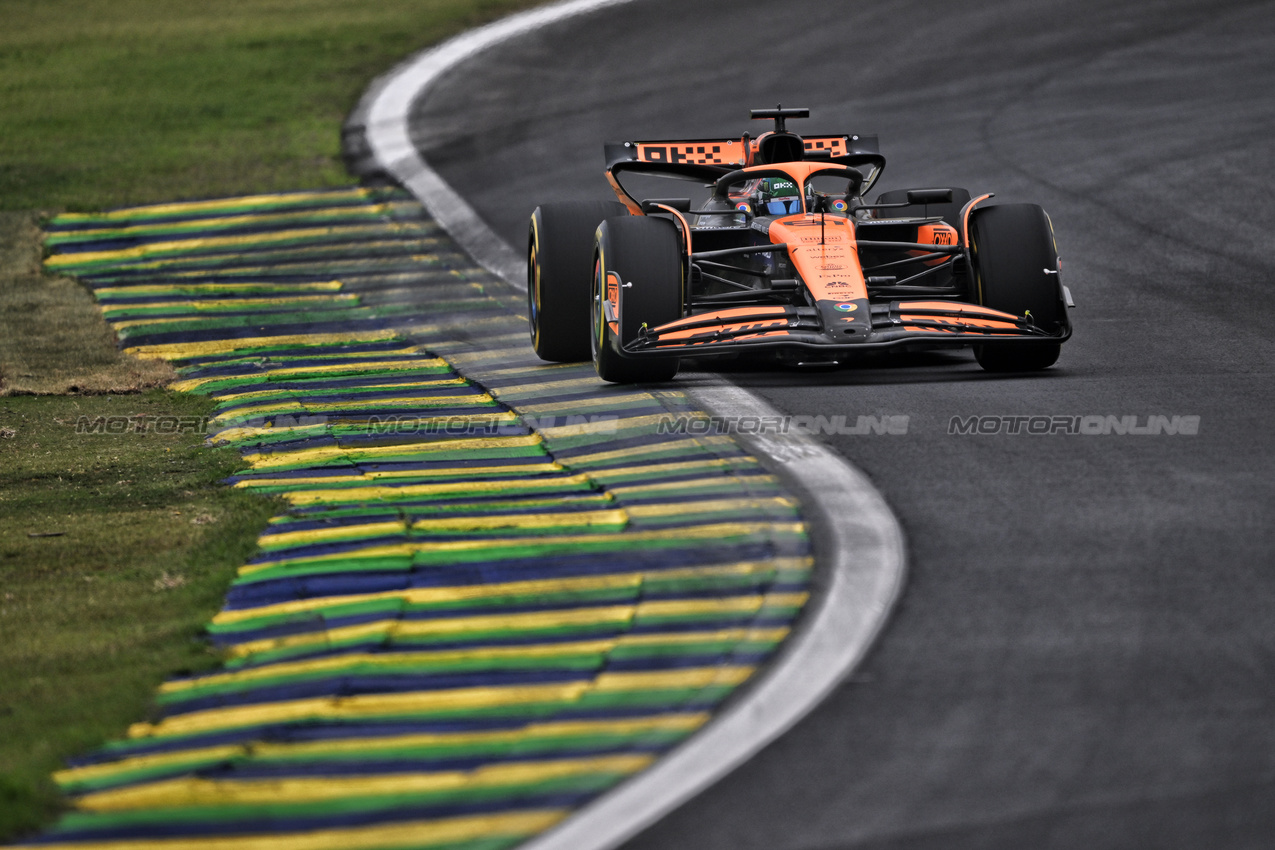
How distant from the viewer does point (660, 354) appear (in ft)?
27.1

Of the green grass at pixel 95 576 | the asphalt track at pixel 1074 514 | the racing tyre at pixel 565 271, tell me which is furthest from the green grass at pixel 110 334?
the racing tyre at pixel 565 271

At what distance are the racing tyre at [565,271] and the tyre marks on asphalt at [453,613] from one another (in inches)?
11.8

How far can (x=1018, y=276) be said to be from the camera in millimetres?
8789

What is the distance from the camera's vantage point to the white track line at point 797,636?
3641 millimetres

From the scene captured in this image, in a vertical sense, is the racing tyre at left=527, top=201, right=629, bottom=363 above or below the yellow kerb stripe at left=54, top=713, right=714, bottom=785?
above

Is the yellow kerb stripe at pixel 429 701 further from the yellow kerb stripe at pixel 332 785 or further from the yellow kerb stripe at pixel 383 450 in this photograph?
the yellow kerb stripe at pixel 383 450

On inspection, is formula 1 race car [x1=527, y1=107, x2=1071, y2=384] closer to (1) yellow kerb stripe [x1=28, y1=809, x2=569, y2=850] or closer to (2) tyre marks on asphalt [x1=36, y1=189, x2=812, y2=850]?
(2) tyre marks on asphalt [x1=36, y1=189, x2=812, y2=850]

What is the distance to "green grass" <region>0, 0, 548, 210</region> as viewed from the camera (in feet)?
60.3

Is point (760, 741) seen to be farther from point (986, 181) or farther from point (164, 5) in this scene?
point (164, 5)

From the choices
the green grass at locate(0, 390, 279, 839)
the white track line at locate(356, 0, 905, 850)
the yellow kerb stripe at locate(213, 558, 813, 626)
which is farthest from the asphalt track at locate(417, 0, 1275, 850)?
the green grass at locate(0, 390, 279, 839)

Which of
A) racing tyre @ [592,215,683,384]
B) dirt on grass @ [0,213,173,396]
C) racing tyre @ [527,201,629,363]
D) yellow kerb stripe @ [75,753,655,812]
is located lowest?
yellow kerb stripe @ [75,753,655,812]

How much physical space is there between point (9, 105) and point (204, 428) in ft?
50.4

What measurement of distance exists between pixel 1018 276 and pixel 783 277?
1337 millimetres

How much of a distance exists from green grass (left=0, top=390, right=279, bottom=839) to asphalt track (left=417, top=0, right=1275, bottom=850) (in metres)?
1.82
